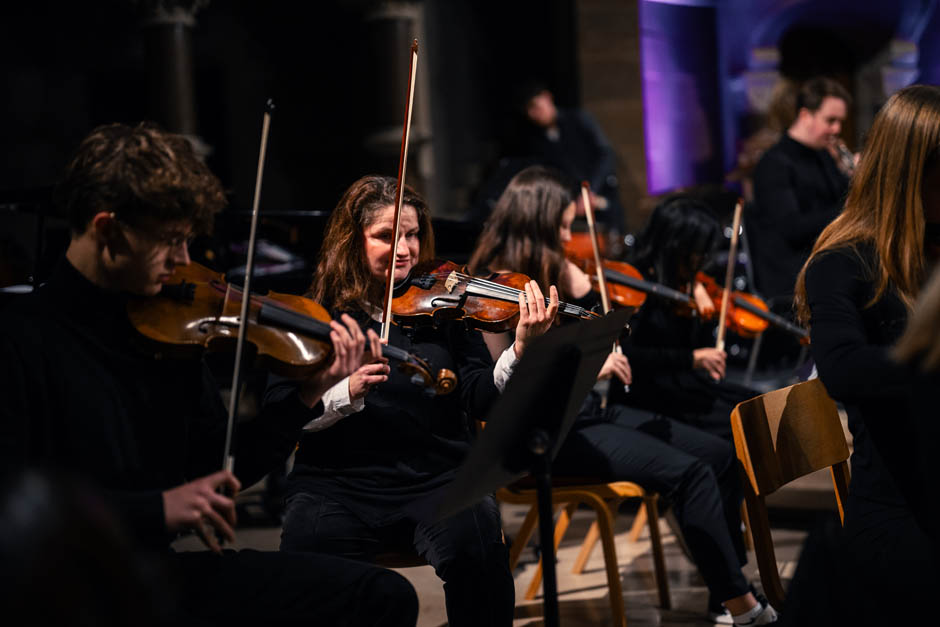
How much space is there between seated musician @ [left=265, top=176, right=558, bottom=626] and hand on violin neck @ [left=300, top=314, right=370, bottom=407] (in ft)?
0.96

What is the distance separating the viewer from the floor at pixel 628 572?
2.77 meters

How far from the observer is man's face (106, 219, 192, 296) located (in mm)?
1441

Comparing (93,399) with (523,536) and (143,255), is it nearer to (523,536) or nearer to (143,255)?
(143,255)

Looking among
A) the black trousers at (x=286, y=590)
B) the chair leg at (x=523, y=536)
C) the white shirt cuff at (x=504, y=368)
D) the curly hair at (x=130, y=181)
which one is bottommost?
the chair leg at (x=523, y=536)

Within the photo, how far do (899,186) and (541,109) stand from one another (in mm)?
3902

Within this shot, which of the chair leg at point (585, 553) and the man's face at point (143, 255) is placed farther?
the chair leg at point (585, 553)

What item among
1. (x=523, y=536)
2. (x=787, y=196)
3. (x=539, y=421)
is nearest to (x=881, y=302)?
(x=539, y=421)

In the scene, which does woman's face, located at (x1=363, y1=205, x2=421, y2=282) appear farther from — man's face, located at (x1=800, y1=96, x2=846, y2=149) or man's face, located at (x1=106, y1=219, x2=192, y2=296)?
man's face, located at (x1=800, y1=96, x2=846, y2=149)

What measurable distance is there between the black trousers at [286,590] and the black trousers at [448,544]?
1.08 ft

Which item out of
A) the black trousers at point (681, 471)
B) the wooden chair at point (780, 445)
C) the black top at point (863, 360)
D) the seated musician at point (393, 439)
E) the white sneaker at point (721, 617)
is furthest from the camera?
the white sneaker at point (721, 617)

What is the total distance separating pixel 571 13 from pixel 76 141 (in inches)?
130

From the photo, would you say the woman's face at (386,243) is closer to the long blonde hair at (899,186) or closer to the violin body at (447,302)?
the violin body at (447,302)

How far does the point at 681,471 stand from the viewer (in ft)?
8.37

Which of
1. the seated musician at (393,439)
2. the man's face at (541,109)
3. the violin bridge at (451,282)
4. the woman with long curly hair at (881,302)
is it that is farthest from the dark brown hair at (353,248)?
the man's face at (541,109)
